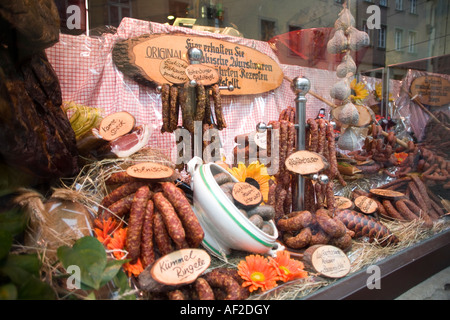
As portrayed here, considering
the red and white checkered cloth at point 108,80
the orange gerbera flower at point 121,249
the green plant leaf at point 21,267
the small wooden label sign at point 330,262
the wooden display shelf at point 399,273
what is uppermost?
the red and white checkered cloth at point 108,80

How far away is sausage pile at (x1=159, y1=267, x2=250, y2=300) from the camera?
0.77 m

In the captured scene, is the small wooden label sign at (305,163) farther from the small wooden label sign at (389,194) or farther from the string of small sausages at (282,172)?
the small wooden label sign at (389,194)

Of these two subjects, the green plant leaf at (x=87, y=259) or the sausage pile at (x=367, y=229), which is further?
the sausage pile at (x=367, y=229)

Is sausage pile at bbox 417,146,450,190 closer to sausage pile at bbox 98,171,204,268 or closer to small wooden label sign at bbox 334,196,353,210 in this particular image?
small wooden label sign at bbox 334,196,353,210

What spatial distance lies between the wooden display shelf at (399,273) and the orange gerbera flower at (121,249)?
0.51m

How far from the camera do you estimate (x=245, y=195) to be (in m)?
1.00

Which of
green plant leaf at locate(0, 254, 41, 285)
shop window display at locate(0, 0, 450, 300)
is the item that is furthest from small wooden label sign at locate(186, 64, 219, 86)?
green plant leaf at locate(0, 254, 41, 285)

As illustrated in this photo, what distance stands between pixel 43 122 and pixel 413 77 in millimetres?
2964

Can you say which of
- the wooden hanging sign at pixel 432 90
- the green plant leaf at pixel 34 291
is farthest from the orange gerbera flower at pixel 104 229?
the wooden hanging sign at pixel 432 90

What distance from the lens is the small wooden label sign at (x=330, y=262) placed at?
3.19ft

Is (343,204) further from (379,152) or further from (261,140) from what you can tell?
(379,152)

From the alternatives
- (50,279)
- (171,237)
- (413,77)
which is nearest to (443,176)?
(413,77)

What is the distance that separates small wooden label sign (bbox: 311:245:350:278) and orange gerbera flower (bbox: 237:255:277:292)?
17cm

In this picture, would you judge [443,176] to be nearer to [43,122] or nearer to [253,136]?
[253,136]
